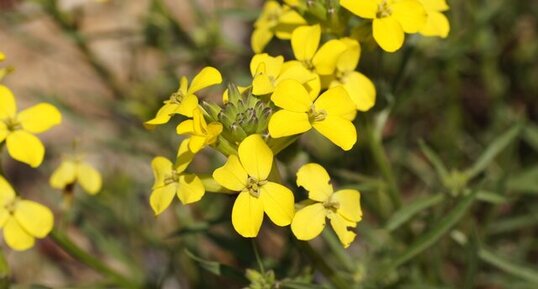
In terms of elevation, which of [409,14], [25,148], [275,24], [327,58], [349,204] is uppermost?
[409,14]

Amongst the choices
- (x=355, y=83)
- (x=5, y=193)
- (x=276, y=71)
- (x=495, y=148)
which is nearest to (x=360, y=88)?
(x=355, y=83)

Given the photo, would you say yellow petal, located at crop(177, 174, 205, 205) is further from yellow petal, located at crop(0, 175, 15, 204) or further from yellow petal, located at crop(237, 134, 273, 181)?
yellow petal, located at crop(0, 175, 15, 204)

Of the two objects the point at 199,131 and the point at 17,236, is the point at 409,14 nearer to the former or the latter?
the point at 199,131

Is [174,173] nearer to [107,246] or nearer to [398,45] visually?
[398,45]

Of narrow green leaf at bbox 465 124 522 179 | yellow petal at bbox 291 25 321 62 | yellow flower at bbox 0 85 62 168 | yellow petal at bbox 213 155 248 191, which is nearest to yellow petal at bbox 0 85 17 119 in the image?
yellow flower at bbox 0 85 62 168

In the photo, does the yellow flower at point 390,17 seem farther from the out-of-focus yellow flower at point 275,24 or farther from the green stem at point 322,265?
the green stem at point 322,265

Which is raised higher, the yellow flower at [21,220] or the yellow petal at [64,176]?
the yellow petal at [64,176]

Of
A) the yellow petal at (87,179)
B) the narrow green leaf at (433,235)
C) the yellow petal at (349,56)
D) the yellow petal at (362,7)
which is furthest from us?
the yellow petal at (87,179)

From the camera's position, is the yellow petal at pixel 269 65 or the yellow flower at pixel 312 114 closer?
the yellow flower at pixel 312 114

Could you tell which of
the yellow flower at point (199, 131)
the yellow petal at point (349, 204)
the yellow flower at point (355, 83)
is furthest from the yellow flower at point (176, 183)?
the yellow flower at point (355, 83)
